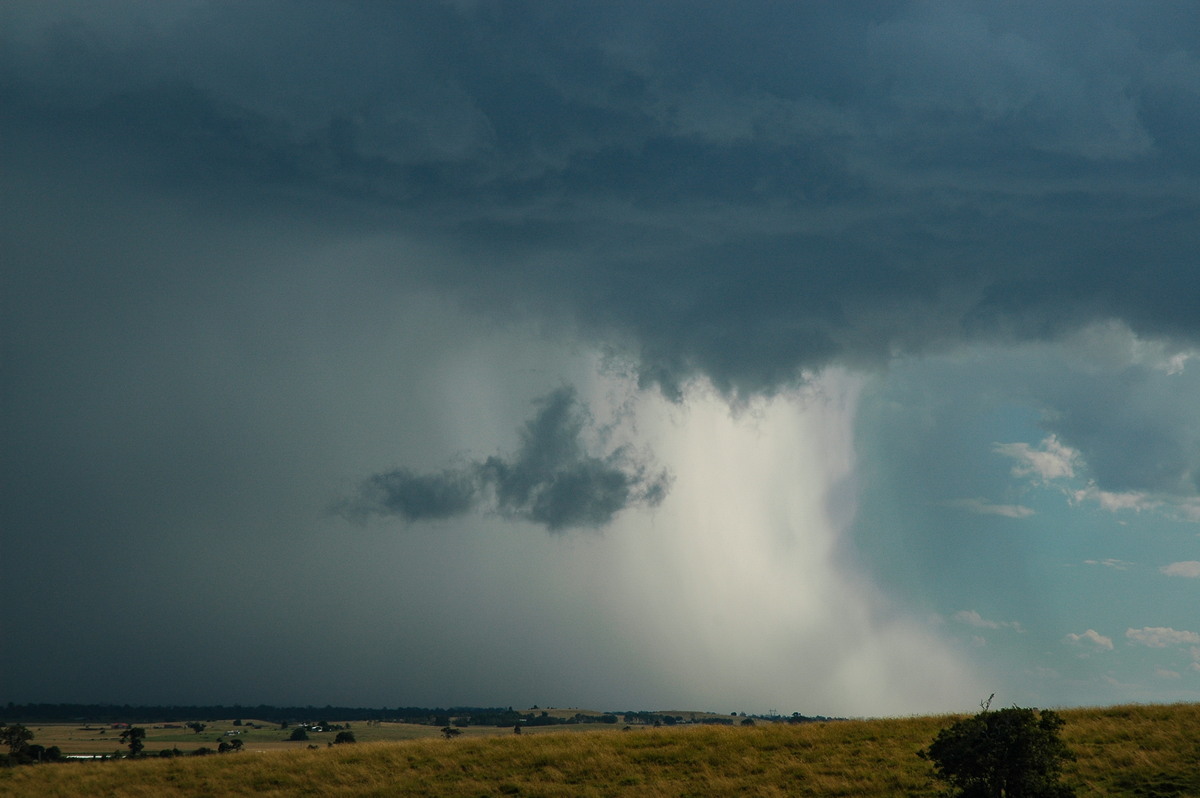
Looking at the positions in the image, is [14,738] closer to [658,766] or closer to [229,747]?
[229,747]

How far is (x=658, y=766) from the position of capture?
1950 inches

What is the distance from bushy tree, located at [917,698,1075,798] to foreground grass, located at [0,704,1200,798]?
7251 mm

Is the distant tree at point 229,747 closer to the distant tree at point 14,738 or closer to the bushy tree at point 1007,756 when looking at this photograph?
the distant tree at point 14,738

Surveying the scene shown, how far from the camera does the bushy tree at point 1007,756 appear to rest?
1329 inches

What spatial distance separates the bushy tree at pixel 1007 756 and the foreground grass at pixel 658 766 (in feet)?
23.8

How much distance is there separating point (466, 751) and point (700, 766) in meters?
14.3

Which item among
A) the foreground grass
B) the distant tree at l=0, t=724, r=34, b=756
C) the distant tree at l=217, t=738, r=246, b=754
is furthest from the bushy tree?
the distant tree at l=0, t=724, r=34, b=756

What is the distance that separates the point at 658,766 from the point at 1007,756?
20.4m

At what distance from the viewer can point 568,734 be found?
59562 millimetres

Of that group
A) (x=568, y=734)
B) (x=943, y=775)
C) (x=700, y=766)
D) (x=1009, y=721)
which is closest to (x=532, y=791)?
(x=700, y=766)

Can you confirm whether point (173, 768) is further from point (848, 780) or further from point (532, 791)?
point (848, 780)

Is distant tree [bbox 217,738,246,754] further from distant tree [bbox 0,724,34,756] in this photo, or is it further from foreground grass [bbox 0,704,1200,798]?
foreground grass [bbox 0,704,1200,798]

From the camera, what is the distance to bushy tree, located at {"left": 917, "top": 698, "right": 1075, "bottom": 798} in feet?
111

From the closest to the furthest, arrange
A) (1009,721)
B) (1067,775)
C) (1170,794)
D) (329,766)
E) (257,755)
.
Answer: (1009,721) → (1170,794) → (1067,775) → (329,766) → (257,755)
